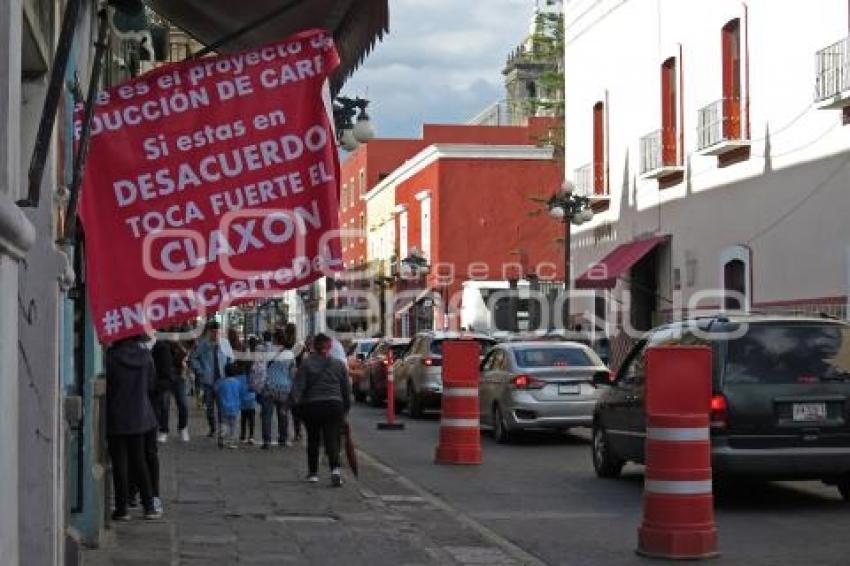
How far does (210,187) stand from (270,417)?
12.7 m

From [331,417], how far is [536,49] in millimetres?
42947

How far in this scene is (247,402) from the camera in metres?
19.4

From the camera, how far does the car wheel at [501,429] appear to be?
2017 cm

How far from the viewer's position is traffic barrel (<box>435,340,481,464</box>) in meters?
16.3

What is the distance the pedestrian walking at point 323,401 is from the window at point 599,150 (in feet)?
70.1

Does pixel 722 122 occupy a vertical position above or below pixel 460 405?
above

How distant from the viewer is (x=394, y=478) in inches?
598

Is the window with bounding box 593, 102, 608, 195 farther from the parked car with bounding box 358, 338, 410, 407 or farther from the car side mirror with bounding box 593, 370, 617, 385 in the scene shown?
the car side mirror with bounding box 593, 370, 617, 385

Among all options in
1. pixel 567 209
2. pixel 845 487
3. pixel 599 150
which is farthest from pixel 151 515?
pixel 599 150

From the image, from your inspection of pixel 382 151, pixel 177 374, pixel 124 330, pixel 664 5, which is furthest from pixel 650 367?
pixel 382 151

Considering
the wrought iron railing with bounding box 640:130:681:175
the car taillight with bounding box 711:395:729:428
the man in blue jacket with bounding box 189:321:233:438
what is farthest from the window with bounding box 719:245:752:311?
the car taillight with bounding box 711:395:729:428

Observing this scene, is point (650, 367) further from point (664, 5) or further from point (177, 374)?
point (664, 5)

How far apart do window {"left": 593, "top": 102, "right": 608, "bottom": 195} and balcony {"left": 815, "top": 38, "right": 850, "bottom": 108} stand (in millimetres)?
12415

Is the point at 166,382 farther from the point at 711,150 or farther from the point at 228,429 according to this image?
the point at 711,150
